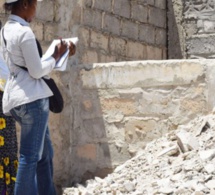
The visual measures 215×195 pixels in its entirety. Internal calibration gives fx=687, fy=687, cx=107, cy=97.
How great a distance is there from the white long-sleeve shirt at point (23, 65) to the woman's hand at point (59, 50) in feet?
0.38

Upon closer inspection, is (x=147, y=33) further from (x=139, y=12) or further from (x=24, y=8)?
(x=24, y=8)

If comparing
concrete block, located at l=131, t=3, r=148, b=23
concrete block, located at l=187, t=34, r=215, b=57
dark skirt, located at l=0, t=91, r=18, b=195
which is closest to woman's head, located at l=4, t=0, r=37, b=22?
dark skirt, located at l=0, t=91, r=18, b=195

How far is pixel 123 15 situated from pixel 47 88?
8.64 ft

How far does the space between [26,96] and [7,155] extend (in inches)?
22.3

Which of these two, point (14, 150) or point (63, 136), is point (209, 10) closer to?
point (63, 136)

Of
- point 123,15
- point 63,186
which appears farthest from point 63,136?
point 123,15

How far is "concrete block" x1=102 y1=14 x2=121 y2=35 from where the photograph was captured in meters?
6.14

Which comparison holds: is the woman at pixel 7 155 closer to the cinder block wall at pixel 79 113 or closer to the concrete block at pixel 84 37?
A: the cinder block wall at pixel 79 113

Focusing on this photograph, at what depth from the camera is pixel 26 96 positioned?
4.04 m

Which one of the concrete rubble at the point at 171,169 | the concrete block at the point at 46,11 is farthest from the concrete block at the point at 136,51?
the concrete rubble at the point at 171,169

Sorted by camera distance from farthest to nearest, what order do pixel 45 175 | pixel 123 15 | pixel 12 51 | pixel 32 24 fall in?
pixel 123 15
pixel 32 24
pixel 45 175
pixel 12 51

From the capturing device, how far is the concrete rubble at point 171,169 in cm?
405

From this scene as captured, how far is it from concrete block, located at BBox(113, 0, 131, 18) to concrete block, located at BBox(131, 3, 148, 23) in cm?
10

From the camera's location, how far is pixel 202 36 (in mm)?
9047
